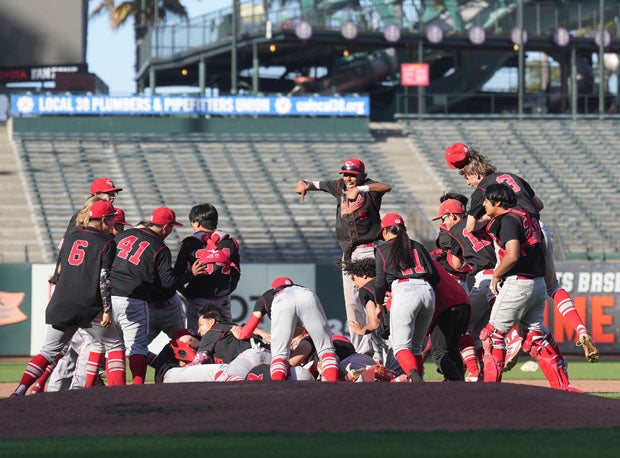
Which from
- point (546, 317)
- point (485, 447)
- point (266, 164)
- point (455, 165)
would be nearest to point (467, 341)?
point (455, 165)

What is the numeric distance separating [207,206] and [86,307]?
2.12m

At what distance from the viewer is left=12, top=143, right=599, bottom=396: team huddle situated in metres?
10.3

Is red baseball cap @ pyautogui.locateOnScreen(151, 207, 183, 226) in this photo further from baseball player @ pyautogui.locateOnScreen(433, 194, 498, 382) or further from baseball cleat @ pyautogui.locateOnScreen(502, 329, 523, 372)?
baseball cleat @ pyautogui.locateOnScreen(502, 329, 523, 372)

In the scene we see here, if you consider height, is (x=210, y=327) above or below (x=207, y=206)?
below

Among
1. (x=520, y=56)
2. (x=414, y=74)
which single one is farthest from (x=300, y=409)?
(x=520, y=56)

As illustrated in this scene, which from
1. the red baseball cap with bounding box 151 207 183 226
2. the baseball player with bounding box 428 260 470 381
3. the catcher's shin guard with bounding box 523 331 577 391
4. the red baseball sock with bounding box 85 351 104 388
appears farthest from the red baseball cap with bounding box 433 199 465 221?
the red baseball sock with bounding box 85 351 104 388

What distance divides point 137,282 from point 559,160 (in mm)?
23301

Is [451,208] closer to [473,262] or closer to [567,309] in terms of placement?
[473,262]

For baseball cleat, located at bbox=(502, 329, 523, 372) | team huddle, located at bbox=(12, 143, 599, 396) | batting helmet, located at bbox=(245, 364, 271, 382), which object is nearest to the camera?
team huddle, located at bbox=(12, 143, 599, 396)

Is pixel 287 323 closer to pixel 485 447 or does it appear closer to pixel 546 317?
pixel 485 447

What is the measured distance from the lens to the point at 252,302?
20391mm

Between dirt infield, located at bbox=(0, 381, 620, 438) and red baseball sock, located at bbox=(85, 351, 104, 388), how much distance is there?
77.4 inches

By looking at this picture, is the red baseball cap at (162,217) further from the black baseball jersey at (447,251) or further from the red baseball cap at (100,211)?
the black baseball jersey at (447,251)

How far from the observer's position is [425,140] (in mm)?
34062
